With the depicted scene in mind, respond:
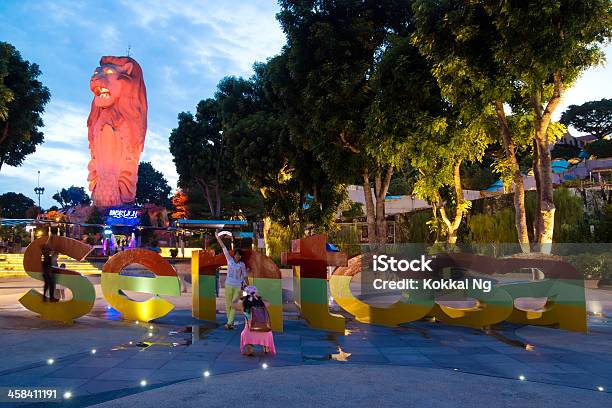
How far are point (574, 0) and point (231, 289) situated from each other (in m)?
9.51

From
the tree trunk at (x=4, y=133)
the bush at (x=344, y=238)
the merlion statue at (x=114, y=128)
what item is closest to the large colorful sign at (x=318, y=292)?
the bush at (x=344, y=238)

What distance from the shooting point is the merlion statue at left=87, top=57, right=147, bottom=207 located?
183ft

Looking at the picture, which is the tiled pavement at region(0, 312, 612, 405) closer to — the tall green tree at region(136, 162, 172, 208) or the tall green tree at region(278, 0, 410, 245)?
the tall green tree at region(278, 0, 410, 245)

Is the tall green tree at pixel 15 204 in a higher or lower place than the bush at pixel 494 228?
higher

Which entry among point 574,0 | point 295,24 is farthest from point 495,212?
point 574,0

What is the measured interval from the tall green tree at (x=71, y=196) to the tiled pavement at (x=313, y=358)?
112871mm

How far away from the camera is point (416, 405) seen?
214 inches

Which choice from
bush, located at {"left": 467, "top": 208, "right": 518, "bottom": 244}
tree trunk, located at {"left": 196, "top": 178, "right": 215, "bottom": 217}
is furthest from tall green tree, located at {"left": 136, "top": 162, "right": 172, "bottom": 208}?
bush, located at {"left": 467, "top": 208, "right": 518, "bottom": 244}

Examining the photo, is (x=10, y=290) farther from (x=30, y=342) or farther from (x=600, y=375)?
(x=600, y=375)

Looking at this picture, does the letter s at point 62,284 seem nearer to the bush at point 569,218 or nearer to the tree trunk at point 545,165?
the tree trunk at point 545,165

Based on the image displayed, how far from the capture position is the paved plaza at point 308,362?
600 cm

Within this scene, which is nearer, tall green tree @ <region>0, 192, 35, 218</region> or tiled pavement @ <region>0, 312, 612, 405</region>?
tiled pavement @ <region>0, 312, 612, 405</region>

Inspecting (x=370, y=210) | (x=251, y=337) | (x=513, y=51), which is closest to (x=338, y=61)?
(x=370, y=210)

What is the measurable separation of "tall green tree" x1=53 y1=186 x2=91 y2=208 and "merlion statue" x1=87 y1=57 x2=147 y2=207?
200 ft
